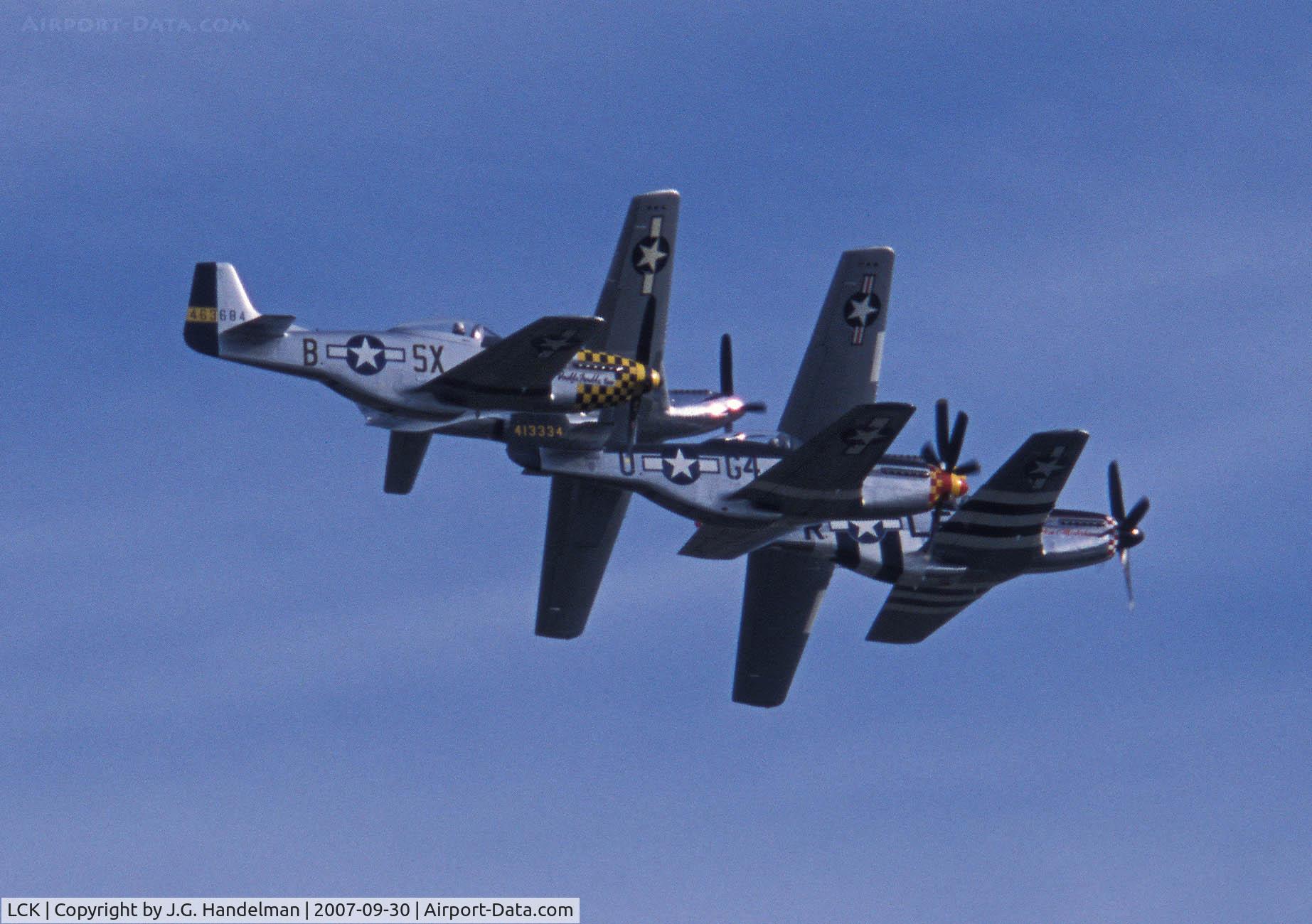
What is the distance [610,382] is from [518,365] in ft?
12.7

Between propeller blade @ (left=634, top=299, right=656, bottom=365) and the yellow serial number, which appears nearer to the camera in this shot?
the yellow serial number

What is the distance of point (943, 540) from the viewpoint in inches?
2596

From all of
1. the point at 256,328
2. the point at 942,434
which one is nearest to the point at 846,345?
the point at 942,434

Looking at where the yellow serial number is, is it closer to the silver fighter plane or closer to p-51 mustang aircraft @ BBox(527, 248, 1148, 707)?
p-51 mustang aircraft @ BBox(527, 248, 1148, 707)

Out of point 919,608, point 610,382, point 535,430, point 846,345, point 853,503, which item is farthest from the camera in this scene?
point 919,608

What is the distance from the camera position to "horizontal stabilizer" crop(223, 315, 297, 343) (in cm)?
5881

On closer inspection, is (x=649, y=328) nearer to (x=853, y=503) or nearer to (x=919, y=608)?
(x=853, y=503)

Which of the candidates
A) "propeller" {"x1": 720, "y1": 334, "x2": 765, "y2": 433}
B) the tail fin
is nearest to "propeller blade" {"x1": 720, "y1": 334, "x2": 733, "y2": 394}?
"propeller" {"x1": 720, "y1": 334, "x2": 765, "y2": 433}

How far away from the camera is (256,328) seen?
58.9m

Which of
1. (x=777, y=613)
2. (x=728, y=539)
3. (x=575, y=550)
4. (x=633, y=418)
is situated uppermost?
(x=633, y=418)

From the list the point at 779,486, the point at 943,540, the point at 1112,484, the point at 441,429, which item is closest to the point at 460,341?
the point at 441,429

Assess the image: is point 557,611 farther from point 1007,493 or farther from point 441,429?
point 1007,493

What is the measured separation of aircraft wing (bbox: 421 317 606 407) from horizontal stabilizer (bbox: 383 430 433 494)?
4899 mm

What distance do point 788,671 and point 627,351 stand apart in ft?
41.7
